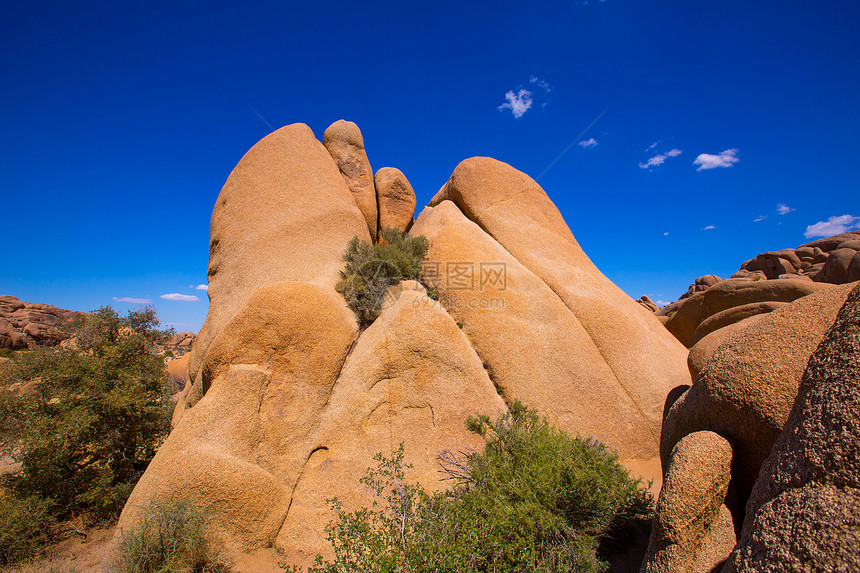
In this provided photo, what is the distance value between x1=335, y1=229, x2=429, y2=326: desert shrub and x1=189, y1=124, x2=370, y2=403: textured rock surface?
0.40 m

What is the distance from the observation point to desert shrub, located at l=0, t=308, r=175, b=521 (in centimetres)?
620

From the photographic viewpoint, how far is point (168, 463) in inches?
212

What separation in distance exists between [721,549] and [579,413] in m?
4.75

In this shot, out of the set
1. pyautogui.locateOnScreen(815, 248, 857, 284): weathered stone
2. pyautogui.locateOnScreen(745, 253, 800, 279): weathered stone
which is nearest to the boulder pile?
pyautogui.locateOnScreen(815, 248, 857, 284): weathered stone

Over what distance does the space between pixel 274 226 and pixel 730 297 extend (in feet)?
42.3

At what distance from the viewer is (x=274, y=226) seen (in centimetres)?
872

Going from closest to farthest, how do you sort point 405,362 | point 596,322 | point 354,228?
point 405,362
point 596,322
point 354,228

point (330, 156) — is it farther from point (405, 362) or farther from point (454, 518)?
point (454, 518)

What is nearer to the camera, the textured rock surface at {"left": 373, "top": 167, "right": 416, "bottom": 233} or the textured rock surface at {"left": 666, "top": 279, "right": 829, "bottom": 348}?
the textured rock surface at {"left": 666, "top": 279, "right": 829, "bottom": 348}

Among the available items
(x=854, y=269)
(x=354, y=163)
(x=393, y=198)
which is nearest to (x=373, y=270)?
(x=393, y=198)

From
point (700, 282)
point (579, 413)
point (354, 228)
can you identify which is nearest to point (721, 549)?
point (579, 413)

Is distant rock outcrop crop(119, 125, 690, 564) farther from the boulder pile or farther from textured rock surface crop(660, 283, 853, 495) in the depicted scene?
textured rock surface crop(660, 283, 853, 495)

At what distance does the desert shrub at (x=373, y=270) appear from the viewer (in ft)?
26.1

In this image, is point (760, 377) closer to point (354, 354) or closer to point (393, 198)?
point (354, 354)
